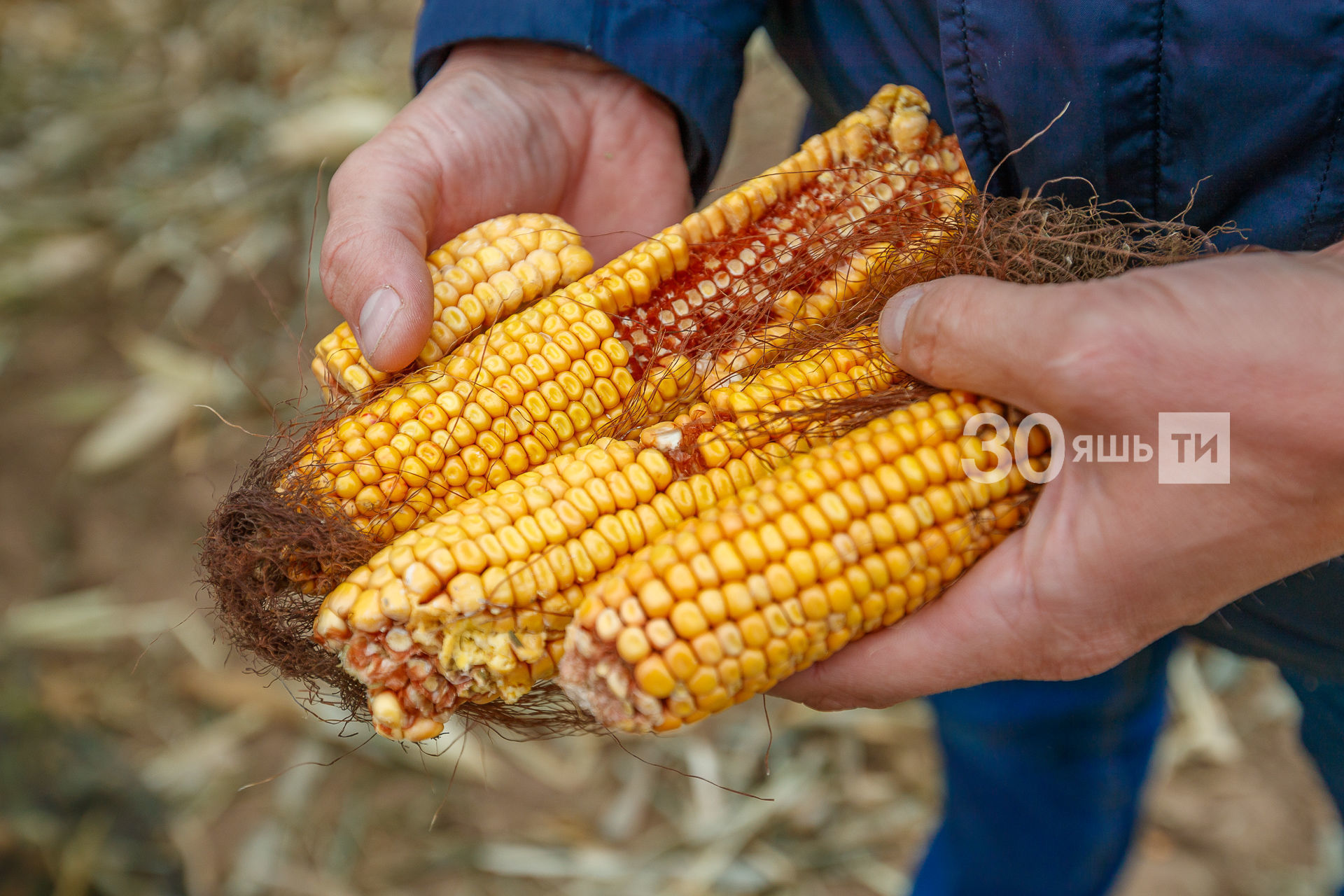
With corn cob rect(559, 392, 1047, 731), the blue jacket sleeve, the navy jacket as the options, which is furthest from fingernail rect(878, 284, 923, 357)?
the blue jacket sleeve

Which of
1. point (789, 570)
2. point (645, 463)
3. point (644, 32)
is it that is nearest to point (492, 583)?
point (645, 463)

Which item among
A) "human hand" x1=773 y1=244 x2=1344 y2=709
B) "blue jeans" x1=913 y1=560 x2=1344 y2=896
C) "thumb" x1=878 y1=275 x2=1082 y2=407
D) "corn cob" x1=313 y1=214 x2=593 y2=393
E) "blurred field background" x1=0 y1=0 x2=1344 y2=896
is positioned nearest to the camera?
"human hand" x1=773 y1=244 x2=1344 y2=709

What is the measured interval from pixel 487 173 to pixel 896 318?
1.05 metres

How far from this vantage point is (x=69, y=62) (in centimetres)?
516

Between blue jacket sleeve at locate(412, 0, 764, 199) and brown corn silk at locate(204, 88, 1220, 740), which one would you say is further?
blue jacket sleeve at locate(412, 0, 764, 199)

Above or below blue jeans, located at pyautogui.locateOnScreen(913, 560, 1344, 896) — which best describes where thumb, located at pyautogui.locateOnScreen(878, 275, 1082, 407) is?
→ above

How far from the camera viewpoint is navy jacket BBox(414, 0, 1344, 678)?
1.20m

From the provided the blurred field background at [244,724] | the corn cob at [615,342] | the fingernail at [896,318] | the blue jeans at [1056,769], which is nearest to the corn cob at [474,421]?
the corn cob at [615,342]

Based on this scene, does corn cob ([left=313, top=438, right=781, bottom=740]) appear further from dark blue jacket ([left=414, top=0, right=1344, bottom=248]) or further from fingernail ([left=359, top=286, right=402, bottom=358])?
dark blue jacket ([left=414, top=0, right=1344, bottom=248])

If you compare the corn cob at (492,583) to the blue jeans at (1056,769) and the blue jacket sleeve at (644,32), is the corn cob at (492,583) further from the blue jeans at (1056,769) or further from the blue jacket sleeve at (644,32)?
the blue jeans at (1056,769)

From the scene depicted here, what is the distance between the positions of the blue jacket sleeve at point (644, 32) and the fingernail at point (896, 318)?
862 millimetres

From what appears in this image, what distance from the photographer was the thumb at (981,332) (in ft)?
3.87

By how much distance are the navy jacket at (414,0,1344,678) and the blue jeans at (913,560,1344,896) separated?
363mm

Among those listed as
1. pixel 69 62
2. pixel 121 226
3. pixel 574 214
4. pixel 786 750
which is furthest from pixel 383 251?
pixel 69 62
